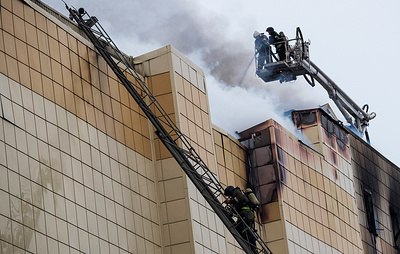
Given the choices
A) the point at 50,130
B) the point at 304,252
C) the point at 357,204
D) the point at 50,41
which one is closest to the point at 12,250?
the point at 50,130

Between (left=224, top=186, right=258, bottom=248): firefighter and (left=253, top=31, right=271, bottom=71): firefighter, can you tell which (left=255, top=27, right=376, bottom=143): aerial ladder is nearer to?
(left=253, top=31, right=271, bottom=71): firefighter

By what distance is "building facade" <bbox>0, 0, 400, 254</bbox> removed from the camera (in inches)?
1747

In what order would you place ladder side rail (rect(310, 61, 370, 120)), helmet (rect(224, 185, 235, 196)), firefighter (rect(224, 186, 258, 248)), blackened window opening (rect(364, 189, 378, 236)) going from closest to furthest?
helmet (rect(224, 185, 235, 196)) < firefighter (rect(224, 186, 258, 248)) < blackened window opening (rect(364, 189, 378, 236)) < ladder side rail (rect(310, 61, 370, 120))

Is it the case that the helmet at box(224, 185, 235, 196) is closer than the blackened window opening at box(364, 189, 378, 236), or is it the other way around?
the helmet at box(224, 185, 235, 196)

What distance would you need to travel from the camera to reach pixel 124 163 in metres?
49.5

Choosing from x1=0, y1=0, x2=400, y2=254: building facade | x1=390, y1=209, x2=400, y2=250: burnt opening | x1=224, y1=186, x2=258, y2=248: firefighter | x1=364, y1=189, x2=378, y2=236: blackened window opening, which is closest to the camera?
x1=0, y1=0, x2=400, y2=254: building facade

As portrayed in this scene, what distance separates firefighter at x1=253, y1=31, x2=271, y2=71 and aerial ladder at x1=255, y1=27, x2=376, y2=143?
0.09 meters

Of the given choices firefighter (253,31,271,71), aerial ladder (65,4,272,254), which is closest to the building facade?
aerial ladder (65,4,272,254)

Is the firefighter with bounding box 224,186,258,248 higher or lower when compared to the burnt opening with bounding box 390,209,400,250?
lower

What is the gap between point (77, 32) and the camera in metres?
50.5

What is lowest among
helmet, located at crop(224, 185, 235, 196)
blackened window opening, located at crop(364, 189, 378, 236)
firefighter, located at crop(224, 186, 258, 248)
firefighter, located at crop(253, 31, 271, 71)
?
firefighter, located at crop(224, 186, 258, 248)

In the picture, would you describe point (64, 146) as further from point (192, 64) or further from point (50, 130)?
point (192, 64)

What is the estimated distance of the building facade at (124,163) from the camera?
44.4 metres

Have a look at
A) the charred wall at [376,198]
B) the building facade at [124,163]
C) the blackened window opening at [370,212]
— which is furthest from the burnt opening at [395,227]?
the building facade at [124,163]
